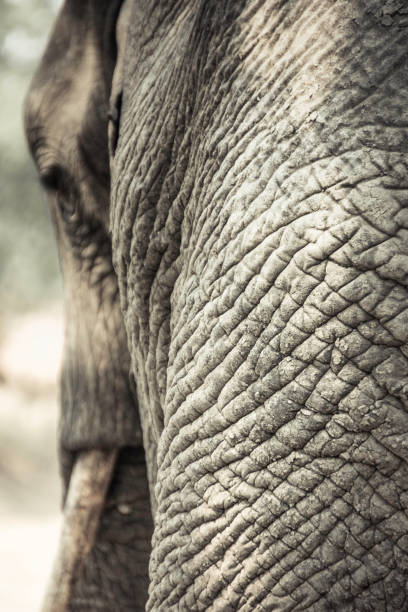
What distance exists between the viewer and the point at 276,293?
697 mm

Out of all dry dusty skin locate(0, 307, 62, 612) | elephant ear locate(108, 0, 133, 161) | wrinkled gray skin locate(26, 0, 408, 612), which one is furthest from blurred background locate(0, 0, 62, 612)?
wrinkled gray skin locate(26, 0, 408, 612)

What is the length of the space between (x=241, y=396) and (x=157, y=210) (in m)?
0.32

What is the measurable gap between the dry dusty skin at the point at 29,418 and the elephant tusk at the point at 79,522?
126 inches

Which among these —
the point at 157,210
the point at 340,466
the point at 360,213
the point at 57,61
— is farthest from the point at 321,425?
the point at 57,61

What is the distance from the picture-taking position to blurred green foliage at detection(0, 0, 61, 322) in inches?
206

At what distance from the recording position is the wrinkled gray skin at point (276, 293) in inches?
25.1

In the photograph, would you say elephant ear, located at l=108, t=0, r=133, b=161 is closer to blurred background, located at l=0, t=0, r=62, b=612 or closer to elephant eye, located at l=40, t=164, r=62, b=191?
elephant eye, located at l=40, t=164, r=62, b=191

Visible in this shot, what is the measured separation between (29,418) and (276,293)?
4.44 m

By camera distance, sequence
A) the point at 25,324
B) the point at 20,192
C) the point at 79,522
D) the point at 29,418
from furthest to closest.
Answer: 1. the point at 20,192
2. the point at 25,324
3. the point at 29,418
4. the point at 79,522

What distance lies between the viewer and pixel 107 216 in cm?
139

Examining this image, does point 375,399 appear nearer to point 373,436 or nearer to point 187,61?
point 373,436

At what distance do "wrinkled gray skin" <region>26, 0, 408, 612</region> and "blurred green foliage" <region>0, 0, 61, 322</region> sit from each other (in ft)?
14.0

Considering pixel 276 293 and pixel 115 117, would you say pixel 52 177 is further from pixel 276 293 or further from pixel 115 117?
pixel 276 293

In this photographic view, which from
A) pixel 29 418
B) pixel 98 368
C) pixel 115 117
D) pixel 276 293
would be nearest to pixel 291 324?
pixel 276 293
